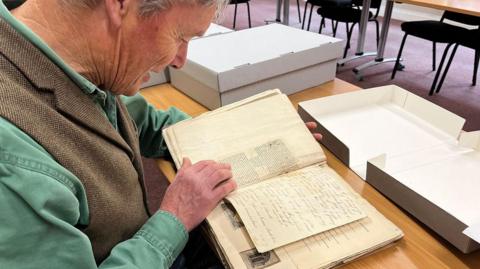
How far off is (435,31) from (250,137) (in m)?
2.41

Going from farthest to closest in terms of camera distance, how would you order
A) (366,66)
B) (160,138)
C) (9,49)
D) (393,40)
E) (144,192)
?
(393,40) < (366,66) < (160,138) < (144,192) < (9,49)

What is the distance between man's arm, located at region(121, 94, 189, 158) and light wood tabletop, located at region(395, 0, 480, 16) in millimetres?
2126

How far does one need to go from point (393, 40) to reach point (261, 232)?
4.18 m

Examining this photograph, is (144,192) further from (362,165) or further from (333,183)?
(362,165)

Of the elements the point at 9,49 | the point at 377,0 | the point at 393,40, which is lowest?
the point at 393,40

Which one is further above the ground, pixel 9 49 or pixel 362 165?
pixel 9 49

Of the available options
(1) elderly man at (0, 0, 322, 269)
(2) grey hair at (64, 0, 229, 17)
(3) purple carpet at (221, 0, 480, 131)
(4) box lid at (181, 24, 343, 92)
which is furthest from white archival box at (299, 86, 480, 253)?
(3) purple carpet at (221, 0, 480, 131)

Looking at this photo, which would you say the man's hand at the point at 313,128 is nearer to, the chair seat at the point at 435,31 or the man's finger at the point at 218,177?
the man's finger at the point at 218,177

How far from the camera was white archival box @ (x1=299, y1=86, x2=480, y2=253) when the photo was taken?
665 mm

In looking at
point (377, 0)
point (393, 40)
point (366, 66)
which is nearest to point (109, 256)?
point (366, 66)

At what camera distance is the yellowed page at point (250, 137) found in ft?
2.66

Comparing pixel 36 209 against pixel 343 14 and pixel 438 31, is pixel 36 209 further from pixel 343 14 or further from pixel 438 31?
pixel 343 14

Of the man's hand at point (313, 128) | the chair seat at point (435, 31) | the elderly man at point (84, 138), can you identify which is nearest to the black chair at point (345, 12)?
the chair seat at point (435, 31)

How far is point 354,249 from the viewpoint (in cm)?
62
